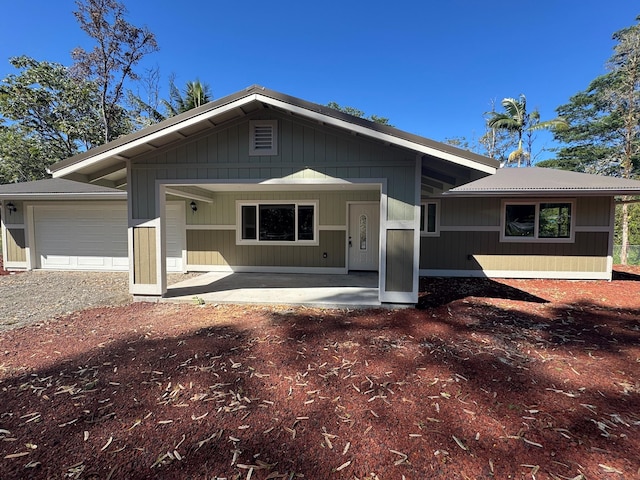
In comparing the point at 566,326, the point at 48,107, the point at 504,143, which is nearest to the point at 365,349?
the point at 566,326

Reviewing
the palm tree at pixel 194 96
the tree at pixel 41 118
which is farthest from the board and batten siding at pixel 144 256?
the tree at pixel 41 118

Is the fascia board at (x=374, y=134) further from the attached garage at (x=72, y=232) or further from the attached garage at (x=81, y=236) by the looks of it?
the attached garage at (x=81, y=236)

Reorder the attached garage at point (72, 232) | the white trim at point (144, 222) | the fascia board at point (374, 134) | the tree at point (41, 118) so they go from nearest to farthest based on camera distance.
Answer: the fascia board at point (374, 134)
the white trim at point (144, 222)
the attached garage at point (72, 232)
the tree at point (41, 118)

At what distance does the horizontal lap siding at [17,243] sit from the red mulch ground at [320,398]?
7.07 meters

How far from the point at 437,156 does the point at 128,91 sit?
20.6m

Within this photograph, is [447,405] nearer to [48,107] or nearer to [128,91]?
[128,91]

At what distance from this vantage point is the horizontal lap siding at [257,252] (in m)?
8.41

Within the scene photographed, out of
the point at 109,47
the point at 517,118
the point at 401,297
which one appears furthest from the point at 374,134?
the point at 517,118

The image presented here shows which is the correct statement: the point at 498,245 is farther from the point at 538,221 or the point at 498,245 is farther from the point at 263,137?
the point at 263,137

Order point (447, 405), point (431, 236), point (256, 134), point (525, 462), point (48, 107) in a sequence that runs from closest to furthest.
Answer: point (525, 462) → point (447, 405) → point (256, 134) → point (431, 236) → point (48, 107)

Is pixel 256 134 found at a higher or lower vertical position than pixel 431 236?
higher

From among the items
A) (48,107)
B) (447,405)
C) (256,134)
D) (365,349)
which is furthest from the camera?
(48,107)

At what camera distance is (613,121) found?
16.6 metres

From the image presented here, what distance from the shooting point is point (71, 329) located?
13.8 ft
